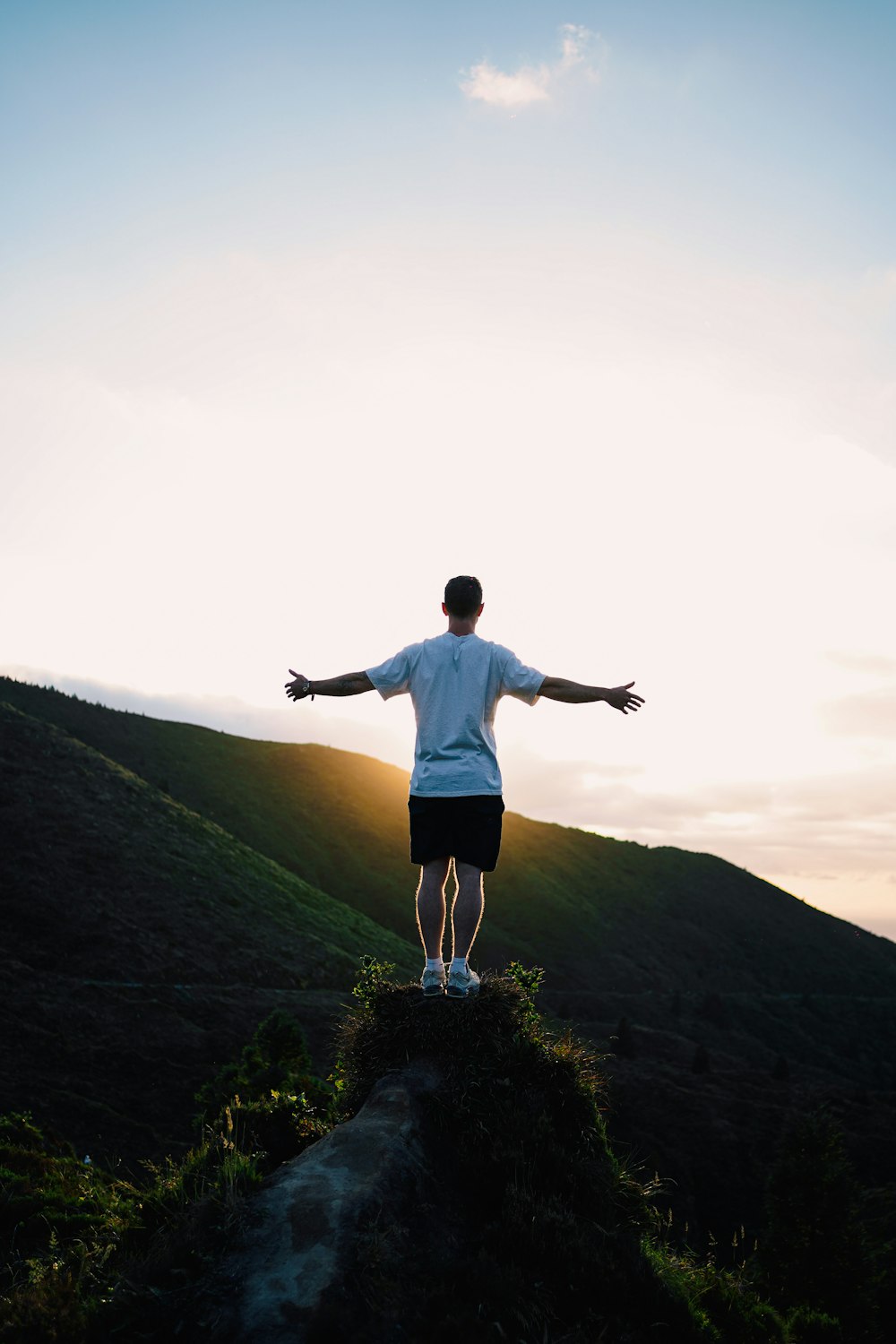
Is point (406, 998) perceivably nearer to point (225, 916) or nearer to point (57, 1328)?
point (57, 1328)

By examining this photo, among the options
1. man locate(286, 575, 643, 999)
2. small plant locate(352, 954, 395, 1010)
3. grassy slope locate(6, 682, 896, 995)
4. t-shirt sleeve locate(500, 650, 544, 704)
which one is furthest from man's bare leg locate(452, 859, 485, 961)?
grassy slope locate(6, 682, 896, 995)

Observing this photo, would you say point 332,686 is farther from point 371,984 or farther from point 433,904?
point 371,984

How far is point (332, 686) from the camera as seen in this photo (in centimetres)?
620

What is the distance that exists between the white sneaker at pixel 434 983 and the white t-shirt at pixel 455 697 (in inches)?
48.9

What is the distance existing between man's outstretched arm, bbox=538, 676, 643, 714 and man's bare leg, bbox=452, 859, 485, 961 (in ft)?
4.22

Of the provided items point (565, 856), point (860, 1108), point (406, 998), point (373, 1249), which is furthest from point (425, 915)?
point (565, 856)

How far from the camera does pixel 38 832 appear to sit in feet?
163

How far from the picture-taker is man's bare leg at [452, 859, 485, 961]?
5805 mm

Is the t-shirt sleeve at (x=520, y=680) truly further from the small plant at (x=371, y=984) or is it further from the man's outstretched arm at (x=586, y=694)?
the small plant at (x=371, y=984)

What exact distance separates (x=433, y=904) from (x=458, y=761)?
0.97 meters

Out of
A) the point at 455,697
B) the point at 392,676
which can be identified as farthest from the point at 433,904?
the point at 392,676

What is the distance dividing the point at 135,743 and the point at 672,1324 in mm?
Answer: 97134

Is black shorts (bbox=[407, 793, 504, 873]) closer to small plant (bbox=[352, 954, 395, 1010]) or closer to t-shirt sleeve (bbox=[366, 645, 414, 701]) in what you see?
t-shirt sleeve (bbox=[366, 645, 414, 701])

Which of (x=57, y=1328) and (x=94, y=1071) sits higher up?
(x=57, y=1328)
